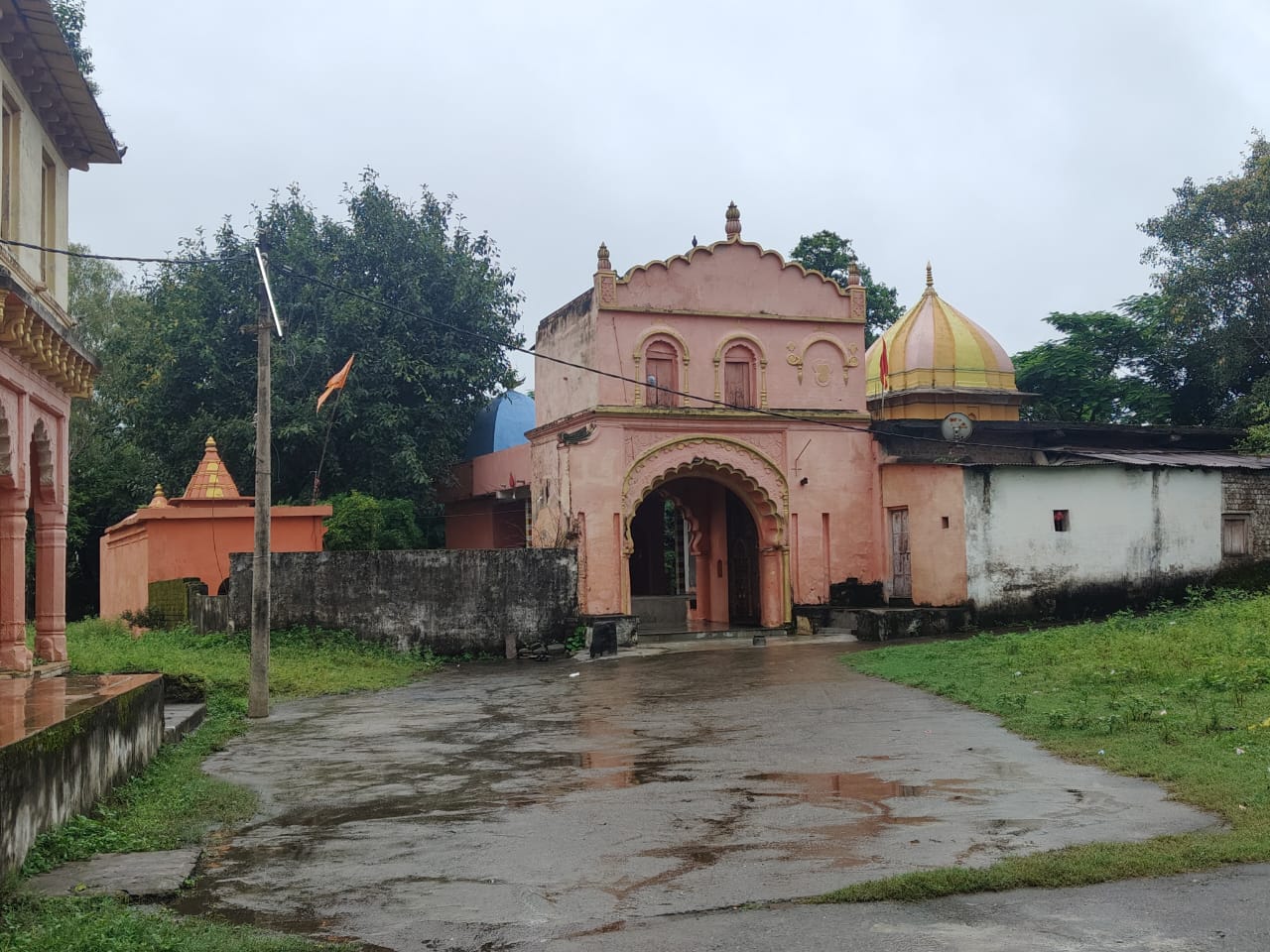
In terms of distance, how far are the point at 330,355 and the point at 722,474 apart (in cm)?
995

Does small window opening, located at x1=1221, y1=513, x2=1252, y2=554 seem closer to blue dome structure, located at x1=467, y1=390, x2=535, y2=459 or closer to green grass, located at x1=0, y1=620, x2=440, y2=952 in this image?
green grass, located at x1=0, y1=620, x2=440, y2=952

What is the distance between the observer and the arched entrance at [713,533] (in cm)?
2462

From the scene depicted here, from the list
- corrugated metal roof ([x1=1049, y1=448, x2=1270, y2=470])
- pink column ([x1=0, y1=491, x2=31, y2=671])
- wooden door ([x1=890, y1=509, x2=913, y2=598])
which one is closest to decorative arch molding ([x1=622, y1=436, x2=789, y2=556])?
wooden door ([x1=890, y1=509, x2=913, y2=598])

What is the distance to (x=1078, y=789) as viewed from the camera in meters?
8.24

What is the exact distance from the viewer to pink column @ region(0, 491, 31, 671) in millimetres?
12570

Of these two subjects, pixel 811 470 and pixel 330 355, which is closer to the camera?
pixel 811 470

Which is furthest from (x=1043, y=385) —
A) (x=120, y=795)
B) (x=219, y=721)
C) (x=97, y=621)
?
(x=120, y=795)

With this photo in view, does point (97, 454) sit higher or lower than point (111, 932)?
higher

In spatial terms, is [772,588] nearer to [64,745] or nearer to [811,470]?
[811,470]

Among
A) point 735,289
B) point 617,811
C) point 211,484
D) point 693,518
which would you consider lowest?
point 617,811

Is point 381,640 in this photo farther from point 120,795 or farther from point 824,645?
point 120,795

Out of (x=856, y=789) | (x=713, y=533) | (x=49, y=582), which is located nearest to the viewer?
(x=856, y=789)

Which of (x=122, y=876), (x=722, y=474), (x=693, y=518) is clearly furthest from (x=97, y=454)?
(x=122, y=876)

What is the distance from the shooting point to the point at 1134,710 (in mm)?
10555
